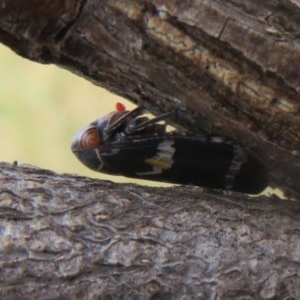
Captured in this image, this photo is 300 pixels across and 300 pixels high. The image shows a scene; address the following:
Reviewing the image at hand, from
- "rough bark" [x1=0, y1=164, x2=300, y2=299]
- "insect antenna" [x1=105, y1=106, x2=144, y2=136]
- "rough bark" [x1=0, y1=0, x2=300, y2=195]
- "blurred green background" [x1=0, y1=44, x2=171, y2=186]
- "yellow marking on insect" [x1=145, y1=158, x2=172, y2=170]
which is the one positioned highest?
"blurred green background" [x1=0, y1=44, x2=171, y2=186]

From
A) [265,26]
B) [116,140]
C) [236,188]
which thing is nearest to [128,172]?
[116,140]

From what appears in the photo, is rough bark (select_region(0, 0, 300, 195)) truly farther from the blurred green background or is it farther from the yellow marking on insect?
the blurred green background

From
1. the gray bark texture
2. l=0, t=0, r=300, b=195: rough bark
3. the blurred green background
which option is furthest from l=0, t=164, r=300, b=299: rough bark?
the blurred green background

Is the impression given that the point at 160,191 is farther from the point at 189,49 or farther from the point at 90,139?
the point at 189,49

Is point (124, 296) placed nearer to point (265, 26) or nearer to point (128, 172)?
point (128, 172)

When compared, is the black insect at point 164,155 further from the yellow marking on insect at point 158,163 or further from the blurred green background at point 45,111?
the blurred green background at point 45,111

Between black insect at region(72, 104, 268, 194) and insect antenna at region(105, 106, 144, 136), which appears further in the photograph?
insect antenna at region(105, 106, 144, 136)

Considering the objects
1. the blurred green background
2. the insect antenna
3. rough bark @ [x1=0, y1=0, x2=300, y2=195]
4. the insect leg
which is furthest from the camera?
the blurred green background
